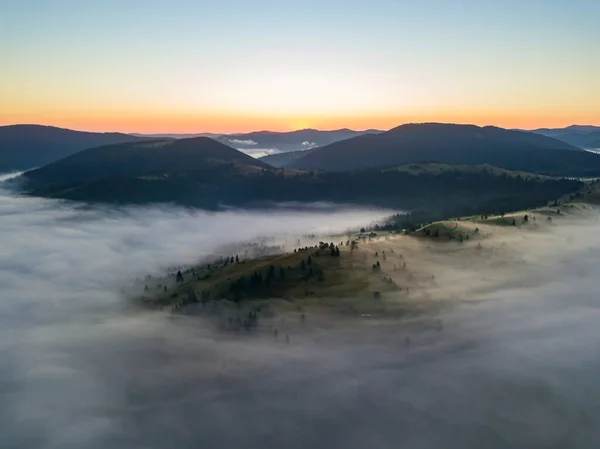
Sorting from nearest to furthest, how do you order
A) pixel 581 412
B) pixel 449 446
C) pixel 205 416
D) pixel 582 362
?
pixel 449 446 < pixel 581 412 < pixel 205 416 < pixel 582 362

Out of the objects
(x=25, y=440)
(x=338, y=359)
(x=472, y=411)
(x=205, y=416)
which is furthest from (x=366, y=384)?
(x=25, y=440)

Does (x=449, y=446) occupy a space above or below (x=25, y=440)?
above

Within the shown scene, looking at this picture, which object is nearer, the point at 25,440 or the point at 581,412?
the point at 581,412

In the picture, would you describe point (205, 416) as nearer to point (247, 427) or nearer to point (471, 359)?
point (247, 427)

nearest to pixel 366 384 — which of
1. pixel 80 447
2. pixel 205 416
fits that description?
pixel 205 416

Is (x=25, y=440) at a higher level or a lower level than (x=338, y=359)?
lower

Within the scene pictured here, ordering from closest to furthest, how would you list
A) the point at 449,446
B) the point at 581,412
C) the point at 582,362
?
the point at 449,446 < the point at 581,412 < the point at 582,362

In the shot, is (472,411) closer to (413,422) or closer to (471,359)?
(413,422)

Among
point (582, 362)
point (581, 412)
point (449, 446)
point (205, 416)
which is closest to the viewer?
point (449, 446)

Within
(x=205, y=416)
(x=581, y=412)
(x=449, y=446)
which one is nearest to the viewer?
(x=449, y=446)
